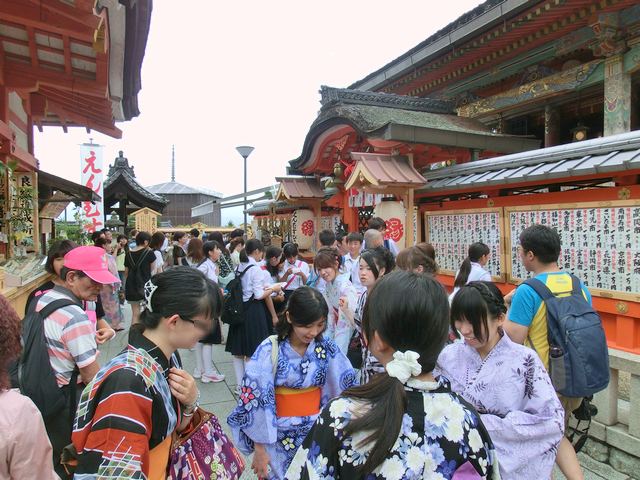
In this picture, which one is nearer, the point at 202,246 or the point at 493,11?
the point at 202,246

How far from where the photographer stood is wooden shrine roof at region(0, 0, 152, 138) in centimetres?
448

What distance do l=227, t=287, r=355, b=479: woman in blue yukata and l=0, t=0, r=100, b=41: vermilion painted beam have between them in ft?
13.3

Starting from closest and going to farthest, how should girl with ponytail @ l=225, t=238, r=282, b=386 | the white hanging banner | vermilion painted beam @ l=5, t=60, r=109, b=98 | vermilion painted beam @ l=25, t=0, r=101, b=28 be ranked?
vermilion painted beam @ l=25, t=0, r=101, b=28 → girl with ponytail @ l=225, t=238, r=282, b=386 → vermilion painted beam @ l=5, t=60, r=109, b=98 → the white hanging banner

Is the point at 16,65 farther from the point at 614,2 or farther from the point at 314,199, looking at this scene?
the point at 614,2

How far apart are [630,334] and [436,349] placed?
446 cm

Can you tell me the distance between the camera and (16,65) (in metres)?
6.30

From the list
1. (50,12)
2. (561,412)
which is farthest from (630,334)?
(50,12)

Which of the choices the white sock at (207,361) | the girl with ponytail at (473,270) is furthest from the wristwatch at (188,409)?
the white sock at (207,361)

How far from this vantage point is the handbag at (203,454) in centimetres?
160

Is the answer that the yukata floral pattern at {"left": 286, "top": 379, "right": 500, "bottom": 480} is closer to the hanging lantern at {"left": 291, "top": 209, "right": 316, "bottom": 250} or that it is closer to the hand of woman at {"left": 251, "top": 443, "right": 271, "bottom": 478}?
the hand of woman at {"left": 251, "top": 443, "right": 271, "bottom": 478}

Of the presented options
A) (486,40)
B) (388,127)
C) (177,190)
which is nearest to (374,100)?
(486,40)

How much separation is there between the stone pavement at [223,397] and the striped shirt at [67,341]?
180 centimetres

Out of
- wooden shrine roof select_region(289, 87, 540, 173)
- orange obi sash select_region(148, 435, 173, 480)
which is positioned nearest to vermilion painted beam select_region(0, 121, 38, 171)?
wooden shrine roof select_region(289, 87, 540, 173)

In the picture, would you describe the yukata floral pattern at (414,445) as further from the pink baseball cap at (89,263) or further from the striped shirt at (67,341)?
the pink baseball cap at (89,263)
